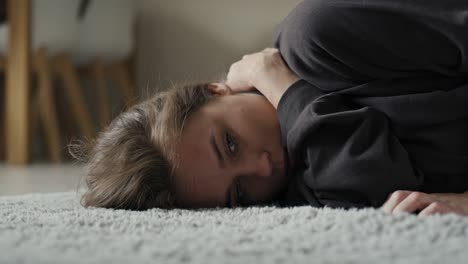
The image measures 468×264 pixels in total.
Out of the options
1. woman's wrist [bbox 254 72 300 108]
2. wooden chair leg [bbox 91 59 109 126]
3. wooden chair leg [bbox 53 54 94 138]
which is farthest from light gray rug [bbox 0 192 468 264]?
wooden chair leg [bbox 91 59 109 126]

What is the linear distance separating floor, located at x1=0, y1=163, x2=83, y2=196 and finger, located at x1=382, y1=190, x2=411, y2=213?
25.8 inches

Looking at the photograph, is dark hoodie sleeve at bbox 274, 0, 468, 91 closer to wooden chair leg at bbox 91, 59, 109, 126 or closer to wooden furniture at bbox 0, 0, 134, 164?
wooden furniture at bbox 0, 0, 134, 164

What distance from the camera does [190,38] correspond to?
3248 millimetres

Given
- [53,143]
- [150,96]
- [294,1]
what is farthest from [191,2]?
[150,96]

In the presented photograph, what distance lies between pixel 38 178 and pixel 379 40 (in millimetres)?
1198

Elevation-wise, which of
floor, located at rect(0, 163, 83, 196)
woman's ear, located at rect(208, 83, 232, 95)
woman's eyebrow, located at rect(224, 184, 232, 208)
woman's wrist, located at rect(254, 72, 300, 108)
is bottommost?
floor, located at rect(0, 163, 83, 196)

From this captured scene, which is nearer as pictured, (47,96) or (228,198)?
(228,198)

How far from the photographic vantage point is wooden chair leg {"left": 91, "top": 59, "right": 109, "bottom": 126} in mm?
2848

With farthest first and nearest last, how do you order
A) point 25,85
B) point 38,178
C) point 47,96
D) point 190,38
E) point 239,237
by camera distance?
point 190,38 < point 47,96 < point 25,85 < point 38,178 < point 239,237

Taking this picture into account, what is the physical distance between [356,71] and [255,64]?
0.60 ft

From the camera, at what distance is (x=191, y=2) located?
3.23 metres

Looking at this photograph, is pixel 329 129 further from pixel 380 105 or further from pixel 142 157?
pixel 142 157

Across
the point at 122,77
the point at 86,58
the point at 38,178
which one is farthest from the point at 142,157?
the point at 122,77

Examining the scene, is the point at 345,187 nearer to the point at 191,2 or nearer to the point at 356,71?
the point at 356,71
